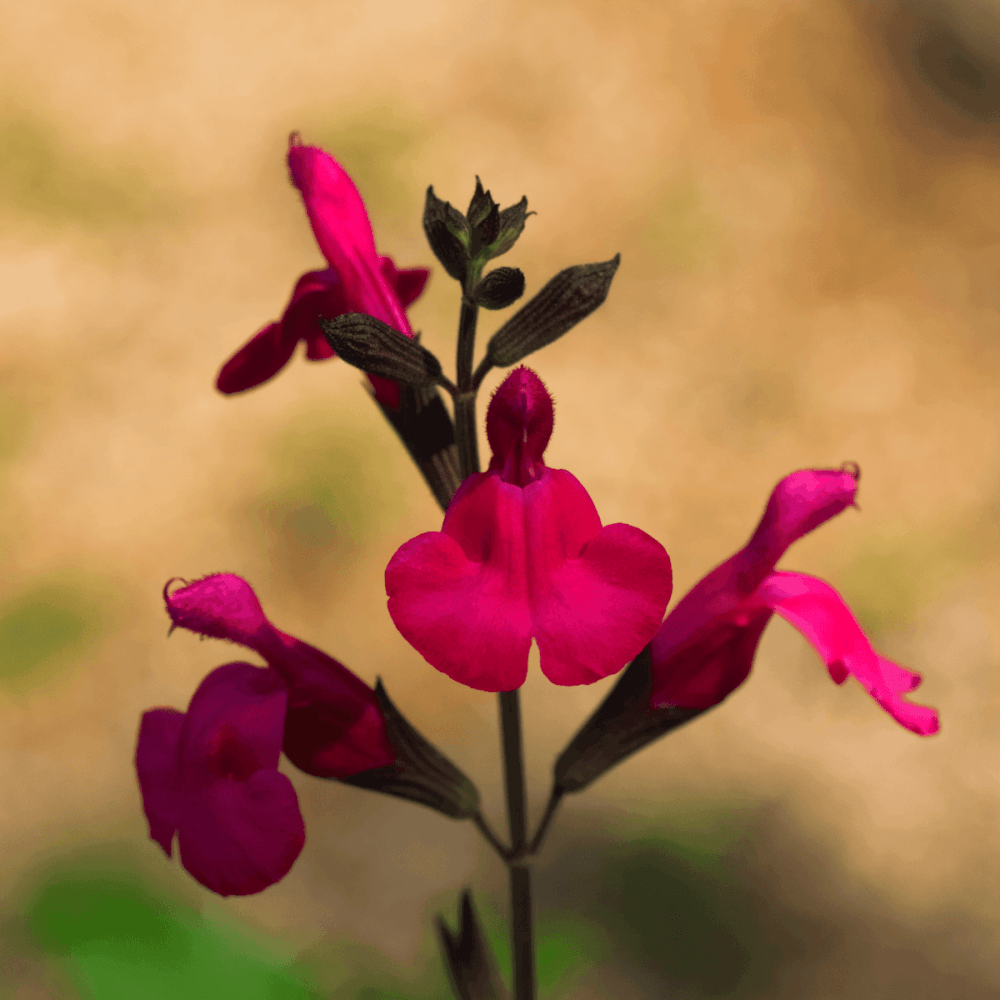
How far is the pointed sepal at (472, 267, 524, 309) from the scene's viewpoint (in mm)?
792

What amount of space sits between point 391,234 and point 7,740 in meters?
2.09

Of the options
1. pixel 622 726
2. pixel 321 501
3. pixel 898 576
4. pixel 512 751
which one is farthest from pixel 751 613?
pixel 321 501

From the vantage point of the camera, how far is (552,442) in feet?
9.85

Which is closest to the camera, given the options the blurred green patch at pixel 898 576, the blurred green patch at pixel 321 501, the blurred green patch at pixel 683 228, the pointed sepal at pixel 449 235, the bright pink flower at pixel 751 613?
the pointed sepal at pixel 449 235

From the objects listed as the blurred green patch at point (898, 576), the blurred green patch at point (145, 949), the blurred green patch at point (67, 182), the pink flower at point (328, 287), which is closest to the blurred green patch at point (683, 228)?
the blurred green patch at point (898, 576)

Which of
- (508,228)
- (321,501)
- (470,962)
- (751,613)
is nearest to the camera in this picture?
(508,228)

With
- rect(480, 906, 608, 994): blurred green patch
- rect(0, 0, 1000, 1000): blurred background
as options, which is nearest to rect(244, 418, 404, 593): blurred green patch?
rect(0, 0, 1000, 1000): blurred background

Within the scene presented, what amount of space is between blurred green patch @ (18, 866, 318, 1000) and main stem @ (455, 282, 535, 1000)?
3.19 ft

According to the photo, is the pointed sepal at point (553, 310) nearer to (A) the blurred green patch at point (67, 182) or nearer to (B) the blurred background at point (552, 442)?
(B) the blurred background at point (552, 442)

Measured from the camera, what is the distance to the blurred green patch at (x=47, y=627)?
8.77 feet

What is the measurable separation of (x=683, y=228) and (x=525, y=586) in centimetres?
326

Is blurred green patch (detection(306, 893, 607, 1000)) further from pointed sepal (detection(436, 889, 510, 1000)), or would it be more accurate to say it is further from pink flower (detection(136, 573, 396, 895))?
pink flower (detection(136, 573, 396, 895))

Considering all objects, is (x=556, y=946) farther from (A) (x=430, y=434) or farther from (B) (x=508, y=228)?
(B) (x=508, y=228)

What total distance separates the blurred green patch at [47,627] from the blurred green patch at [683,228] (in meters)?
2.22
